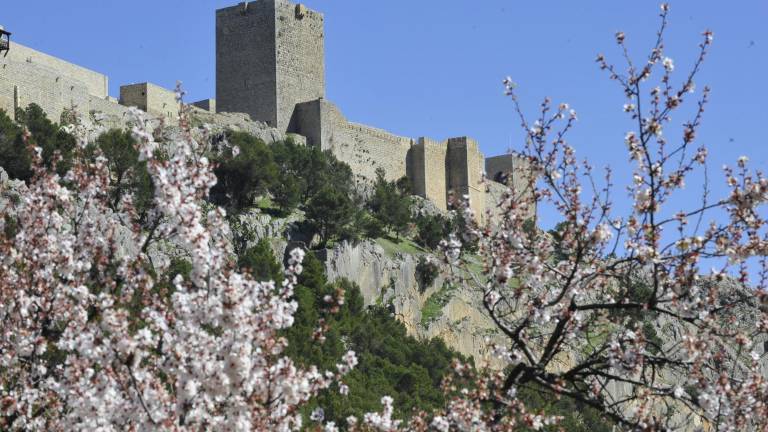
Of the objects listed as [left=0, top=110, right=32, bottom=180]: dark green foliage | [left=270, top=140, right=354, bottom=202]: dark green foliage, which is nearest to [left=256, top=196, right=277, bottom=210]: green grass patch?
[left=270, top=140, right=354, bottom=202]: dark green foliage

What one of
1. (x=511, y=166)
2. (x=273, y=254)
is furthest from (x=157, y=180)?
(x=511, y=166)

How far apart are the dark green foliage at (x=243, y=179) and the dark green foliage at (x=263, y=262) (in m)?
2.66

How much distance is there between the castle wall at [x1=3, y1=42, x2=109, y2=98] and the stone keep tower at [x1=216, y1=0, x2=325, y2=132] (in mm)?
6199

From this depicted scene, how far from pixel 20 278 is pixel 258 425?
11.1ft

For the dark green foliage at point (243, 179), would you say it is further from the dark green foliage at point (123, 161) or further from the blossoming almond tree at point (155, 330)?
the blossoming almond tree at point (155, 330)

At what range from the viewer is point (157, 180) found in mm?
9891

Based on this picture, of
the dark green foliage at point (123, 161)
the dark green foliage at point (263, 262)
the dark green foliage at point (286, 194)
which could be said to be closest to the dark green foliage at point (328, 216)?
the dark green foliage at point (286, 194)

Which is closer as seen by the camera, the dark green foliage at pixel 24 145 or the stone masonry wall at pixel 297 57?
the dark green foliage at pixel 24 145

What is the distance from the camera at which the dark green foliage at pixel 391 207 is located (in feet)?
155

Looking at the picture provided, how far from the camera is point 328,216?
4291 cm

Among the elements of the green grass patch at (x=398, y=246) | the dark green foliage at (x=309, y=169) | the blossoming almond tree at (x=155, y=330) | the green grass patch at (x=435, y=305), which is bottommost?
the blossoming almond tree at (x=155, y=330)

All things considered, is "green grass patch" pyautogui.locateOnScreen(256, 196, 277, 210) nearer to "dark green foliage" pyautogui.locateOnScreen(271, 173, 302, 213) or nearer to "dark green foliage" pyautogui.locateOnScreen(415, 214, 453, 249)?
"dark green foliage" pyautogui.locateOnScreen(271, 173, 302, 213)

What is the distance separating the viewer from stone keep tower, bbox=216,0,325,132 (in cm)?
5056

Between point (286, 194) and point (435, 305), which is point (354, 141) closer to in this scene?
point (286, 194)
